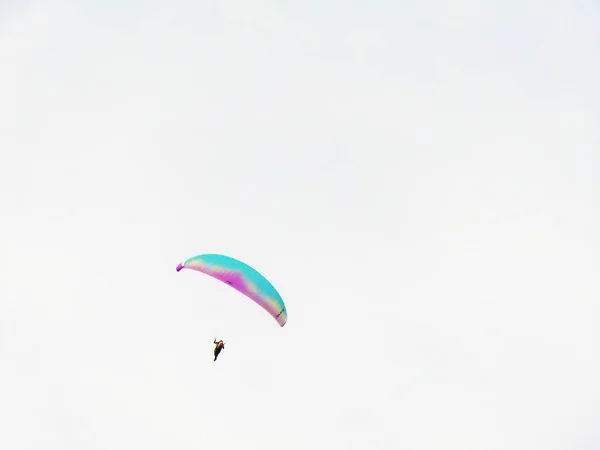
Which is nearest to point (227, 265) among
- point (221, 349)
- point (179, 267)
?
point (179, 267)

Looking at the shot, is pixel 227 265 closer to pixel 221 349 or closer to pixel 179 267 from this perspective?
pixel 179 267

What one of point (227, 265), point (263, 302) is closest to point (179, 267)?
point (227, 265)

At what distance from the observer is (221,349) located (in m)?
47.9

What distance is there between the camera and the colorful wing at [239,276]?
43.3 meters

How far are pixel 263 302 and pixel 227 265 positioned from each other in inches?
132

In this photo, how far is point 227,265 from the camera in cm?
4362

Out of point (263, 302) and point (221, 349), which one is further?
point (221, 349)

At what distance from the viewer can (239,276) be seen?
43719 mm

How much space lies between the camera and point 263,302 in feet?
145

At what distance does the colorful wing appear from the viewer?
43.3 m

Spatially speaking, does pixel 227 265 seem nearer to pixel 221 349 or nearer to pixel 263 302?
pixel 263 302

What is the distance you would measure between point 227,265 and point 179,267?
117 inches

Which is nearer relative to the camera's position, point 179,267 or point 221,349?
point 179,267

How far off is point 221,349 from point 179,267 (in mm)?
7931
